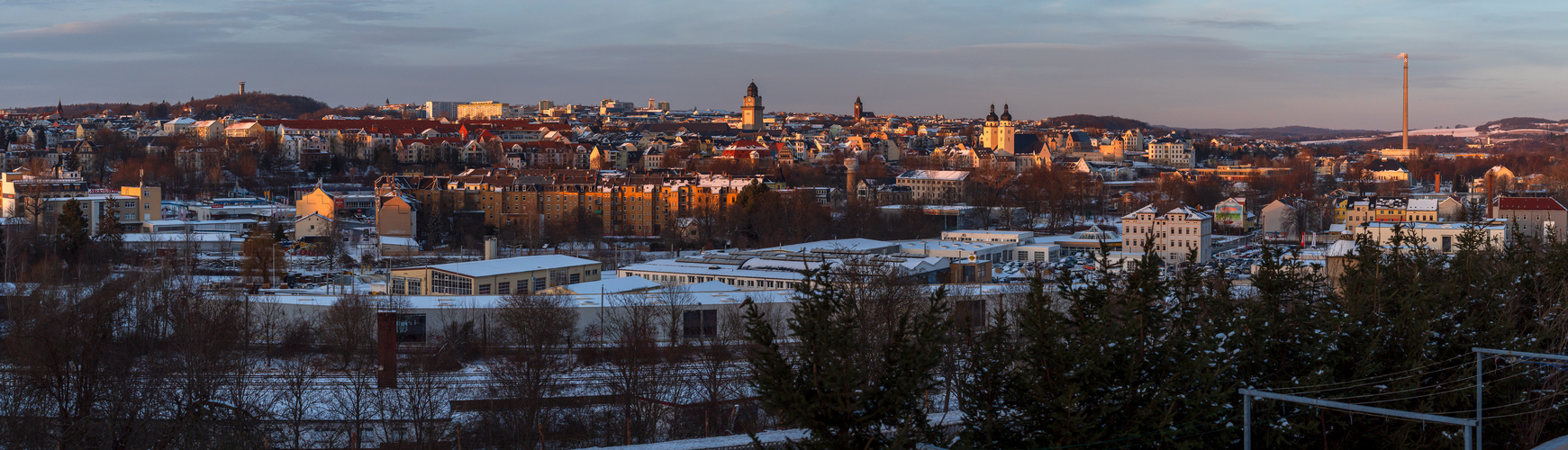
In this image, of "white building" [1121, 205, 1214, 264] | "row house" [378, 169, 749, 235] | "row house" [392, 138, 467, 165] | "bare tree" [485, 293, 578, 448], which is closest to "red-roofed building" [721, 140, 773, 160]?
"row house" [392, 138, 467, 165]

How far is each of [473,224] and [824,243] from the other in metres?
8.77

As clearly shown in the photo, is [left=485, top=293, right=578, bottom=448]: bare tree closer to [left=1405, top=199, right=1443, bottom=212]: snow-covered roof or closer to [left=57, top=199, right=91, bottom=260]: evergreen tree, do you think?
[left=57, top=199, right=91, bottom=260]: evergreen tree

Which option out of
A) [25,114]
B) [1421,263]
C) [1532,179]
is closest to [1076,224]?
[1532,179]

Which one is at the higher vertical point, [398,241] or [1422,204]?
[1422,204]

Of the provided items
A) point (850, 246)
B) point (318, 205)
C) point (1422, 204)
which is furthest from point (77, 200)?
point (1422, 204)

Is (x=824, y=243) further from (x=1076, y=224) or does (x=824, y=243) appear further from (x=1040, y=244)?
(x=1076, y=224)

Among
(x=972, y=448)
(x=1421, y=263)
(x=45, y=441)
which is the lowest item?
(x=45, y=441)

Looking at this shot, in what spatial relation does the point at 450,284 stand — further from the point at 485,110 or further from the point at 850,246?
the point at 485,110

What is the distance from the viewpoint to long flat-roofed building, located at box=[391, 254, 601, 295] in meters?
15.5

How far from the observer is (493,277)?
1557 cm

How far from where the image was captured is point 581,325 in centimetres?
1325

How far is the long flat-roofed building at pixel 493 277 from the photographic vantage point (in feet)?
51.0

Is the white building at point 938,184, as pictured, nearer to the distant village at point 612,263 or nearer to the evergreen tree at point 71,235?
the distant village at point 612,263

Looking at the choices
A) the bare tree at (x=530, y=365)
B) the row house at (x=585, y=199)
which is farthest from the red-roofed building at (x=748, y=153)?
the bare tree at (x=530, y=365)
